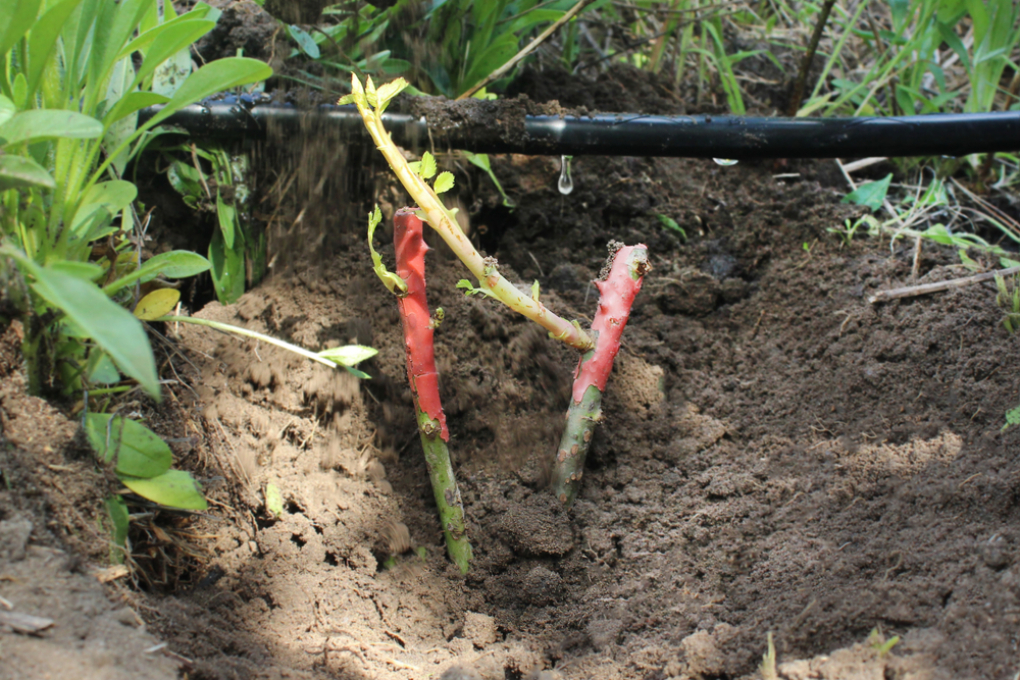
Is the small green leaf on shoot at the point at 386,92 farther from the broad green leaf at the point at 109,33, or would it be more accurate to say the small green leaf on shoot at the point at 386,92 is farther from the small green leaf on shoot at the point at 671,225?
the small green leaf on shoot at the point at 671,225

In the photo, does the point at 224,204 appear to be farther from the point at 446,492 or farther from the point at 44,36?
the point at 446,492

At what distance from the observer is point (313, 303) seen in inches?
59.2

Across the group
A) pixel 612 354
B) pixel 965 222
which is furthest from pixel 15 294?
pixel 965 222

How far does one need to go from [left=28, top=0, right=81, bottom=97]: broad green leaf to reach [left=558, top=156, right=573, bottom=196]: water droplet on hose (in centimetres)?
114

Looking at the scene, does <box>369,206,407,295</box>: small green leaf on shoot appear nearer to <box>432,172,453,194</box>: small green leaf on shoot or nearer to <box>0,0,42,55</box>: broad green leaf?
<box>432,172,453,194</box>: small green leaf on shoot

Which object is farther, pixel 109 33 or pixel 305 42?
pixel 305 42

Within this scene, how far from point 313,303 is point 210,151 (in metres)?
0.48

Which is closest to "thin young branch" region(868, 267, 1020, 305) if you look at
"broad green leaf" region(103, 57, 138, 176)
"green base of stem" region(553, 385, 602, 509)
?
"green base of stem" region(553, 385, 602, 509)

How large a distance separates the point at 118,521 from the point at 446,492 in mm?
519

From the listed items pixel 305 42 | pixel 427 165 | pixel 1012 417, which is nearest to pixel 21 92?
pixel 427 165

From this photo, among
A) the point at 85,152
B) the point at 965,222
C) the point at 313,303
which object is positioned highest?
the point at 965,222

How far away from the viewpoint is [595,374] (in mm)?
1301

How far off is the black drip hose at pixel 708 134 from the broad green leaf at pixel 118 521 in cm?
98

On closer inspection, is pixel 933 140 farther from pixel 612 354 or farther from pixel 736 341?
pixel 612 354
